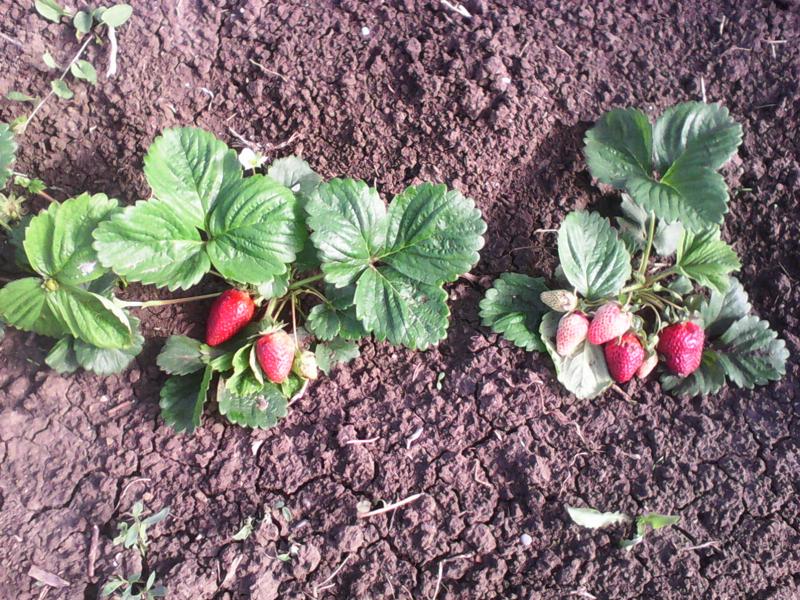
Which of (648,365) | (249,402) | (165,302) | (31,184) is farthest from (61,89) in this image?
(648,365)

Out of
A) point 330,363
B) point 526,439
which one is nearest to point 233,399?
point 330,363

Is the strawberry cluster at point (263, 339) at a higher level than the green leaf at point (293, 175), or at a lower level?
lower

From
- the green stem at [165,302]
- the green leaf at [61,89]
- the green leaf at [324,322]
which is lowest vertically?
the green stem at [165,302]

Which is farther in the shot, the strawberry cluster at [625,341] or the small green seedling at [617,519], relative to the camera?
the strawberry cluster at [625,341]

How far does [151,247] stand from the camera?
66.6 inches

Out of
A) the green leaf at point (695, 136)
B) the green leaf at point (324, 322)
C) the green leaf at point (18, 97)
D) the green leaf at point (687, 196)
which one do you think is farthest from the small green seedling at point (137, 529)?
the green leaf at point (695, 136)

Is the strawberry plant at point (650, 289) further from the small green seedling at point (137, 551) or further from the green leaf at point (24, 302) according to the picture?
the green leaf at point (24, 302)

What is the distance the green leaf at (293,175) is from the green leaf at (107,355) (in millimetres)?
516

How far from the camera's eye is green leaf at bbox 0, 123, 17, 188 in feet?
5.98

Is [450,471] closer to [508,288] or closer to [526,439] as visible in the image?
[526,439]

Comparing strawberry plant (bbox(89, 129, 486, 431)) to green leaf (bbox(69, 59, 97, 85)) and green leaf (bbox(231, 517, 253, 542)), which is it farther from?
green leaf (bbox(69, 59, 97, 85))

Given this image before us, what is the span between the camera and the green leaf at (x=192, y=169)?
1.75m

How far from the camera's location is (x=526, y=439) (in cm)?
187

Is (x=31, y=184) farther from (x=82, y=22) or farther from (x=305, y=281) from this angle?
(x=305, y=281)
